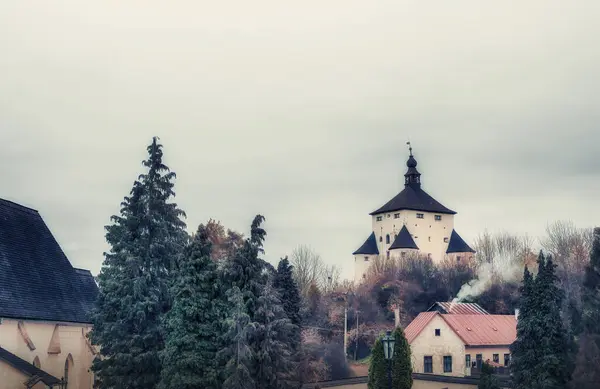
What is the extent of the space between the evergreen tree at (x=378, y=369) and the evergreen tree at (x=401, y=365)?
59 cm

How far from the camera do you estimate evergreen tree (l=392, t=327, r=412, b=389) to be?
45.7 metres

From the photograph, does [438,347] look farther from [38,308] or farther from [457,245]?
[457,245]

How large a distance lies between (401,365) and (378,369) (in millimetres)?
1520

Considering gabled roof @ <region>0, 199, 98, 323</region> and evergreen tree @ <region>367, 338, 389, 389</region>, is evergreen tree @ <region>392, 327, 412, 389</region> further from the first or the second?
gabled roof @ <region>0, 199, 98, 323</region>

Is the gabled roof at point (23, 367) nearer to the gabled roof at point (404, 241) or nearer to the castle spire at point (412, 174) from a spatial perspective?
the gabled roof at point (404, 241)

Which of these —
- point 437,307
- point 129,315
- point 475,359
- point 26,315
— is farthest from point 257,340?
point 437,307

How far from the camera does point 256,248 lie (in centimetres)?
3291

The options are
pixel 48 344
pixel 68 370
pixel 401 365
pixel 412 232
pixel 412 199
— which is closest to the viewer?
pixel 48 344

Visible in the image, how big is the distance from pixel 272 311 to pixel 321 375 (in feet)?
59.4

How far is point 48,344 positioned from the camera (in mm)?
37094

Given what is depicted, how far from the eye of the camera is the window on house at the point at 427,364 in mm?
56284

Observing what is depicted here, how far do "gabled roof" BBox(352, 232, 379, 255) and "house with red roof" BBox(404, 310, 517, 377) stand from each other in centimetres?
4743

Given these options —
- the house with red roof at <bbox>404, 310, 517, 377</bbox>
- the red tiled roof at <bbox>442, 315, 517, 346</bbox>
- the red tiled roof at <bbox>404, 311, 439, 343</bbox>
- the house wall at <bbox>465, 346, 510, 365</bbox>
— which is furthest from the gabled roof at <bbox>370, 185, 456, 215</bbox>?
the house wall at <bbox>465, 346, 510, 365</bbox>

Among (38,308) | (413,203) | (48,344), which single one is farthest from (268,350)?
(413,203)
